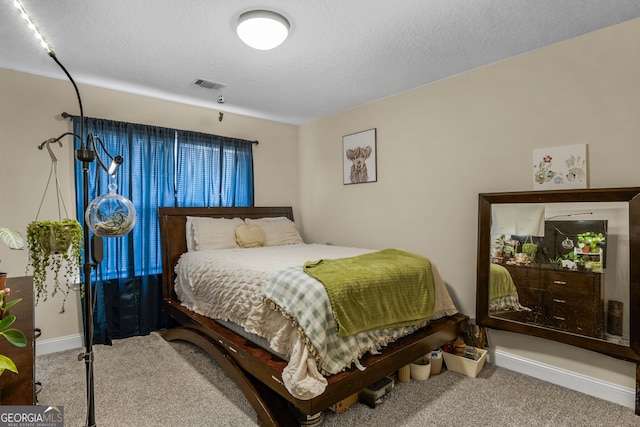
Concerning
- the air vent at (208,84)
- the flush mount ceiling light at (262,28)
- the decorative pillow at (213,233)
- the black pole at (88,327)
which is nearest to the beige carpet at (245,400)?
the black pole at (88,327)

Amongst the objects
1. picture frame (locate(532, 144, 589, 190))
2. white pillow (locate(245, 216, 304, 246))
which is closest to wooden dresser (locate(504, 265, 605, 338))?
picture frame (locate(532, 144, 589, 190))

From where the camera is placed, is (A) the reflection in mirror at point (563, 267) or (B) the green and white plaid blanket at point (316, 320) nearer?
(B) the green and white plaid blanket at point (316, 320)

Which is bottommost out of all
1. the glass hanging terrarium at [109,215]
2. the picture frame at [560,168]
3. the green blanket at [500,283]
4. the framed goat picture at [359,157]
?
the green blanket at [500,283]

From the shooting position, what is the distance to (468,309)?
2.93 m

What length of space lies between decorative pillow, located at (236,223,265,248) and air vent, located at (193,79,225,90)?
1.41m

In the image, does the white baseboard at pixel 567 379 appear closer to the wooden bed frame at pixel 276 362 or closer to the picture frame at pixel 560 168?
the wooden bed frame at pixel 276 362

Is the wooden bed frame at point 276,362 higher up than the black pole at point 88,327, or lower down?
lower down

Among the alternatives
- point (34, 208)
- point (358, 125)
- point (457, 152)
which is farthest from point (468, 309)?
point (34, 208)

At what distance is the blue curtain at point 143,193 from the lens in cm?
316

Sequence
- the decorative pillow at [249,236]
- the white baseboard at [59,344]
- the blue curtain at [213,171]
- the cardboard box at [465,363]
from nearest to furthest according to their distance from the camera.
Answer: the cardboard box at [465,363] → the white baseboard at [59,344] → the decorative pillow at [249,236] → the blue curtain at [213,171]

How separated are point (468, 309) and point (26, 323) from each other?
2939mm

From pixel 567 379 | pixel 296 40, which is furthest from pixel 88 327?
pixel 567 379

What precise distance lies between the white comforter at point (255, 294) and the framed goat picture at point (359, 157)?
0.92m
